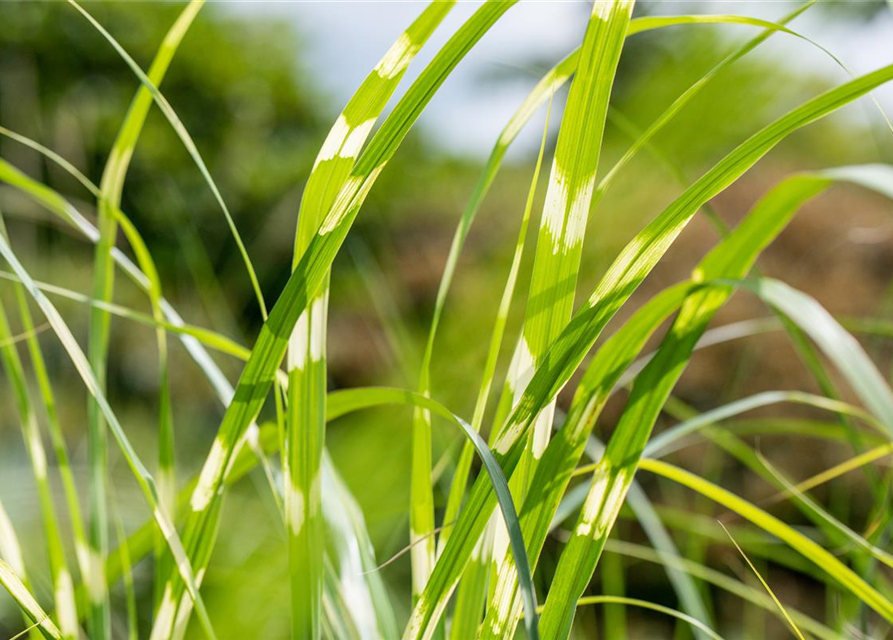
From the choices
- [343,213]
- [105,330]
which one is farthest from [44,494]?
[343,213]

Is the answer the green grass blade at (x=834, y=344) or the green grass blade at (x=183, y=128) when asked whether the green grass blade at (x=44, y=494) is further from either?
the green grass blade at (x=834, y=344)

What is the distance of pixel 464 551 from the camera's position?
0.63ft

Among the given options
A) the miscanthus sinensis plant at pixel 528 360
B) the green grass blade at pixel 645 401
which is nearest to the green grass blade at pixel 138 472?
the miscanthus sinensis plant at pixel 528 360

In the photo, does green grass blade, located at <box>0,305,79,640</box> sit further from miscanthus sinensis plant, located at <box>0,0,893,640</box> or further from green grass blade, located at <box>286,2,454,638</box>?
green grass blade, located at <box>286,2,454,638</box>

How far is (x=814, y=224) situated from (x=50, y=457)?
5.16 ft

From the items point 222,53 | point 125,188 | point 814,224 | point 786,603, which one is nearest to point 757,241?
point 786,603

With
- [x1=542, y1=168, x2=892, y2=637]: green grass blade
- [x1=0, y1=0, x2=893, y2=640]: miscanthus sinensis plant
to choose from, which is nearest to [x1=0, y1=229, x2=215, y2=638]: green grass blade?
[x1=0, y1=0, x2=893, y2=640]: miscanthus sinensis plant

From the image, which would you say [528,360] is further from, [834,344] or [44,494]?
[44,494]

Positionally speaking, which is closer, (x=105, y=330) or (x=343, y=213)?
(x=343, y=213)

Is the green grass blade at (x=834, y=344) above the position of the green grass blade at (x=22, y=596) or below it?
above

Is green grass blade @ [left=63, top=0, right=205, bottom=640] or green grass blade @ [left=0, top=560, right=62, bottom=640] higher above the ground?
green grass blade @ [left=63, top=0, right=205, bottom=640]

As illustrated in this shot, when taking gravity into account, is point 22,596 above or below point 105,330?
below

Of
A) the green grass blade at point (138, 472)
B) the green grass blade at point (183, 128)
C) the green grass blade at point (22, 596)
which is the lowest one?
the green grass blade at point (22, 596)

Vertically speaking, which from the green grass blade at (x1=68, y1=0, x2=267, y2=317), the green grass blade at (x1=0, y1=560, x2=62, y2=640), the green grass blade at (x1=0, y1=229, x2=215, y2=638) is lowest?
the green grass blade at (x1=0, y1=560, x2=62, y2=640)
